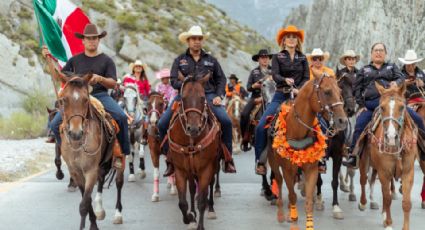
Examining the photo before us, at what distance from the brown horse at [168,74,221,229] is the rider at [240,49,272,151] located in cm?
378

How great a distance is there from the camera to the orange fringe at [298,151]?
8.58 m

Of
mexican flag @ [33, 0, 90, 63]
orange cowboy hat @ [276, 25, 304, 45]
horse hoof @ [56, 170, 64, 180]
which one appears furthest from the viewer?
horse hoof @ [56, 170, 64, 180]

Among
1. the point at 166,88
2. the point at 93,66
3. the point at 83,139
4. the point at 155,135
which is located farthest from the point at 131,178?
the point at 83,139

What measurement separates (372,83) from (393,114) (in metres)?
1.64

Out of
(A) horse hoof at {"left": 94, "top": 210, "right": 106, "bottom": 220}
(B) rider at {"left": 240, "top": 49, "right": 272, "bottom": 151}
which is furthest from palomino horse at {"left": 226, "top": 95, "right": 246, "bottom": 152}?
(A) horse hoof at {"left": 94, "top": 210, "right": 106, "bottom": 220}

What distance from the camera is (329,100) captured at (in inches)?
320

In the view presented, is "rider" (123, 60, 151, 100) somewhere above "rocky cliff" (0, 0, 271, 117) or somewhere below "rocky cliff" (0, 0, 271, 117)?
below

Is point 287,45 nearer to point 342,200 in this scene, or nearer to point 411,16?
point 342,200

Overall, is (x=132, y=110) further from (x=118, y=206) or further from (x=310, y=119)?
(x=310, y=119)

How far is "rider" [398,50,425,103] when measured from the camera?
460 inches

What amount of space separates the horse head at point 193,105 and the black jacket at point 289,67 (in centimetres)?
183

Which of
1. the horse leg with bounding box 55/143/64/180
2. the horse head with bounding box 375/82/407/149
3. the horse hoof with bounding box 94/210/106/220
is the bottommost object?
the horse hoof with bounding box 94/210/106/220

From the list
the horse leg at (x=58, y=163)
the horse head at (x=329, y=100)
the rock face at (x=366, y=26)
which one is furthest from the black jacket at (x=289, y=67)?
the rock face at (x=366, y=26)

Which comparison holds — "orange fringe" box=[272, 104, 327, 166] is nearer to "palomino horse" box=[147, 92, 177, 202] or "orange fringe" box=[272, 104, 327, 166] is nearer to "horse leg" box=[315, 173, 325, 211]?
"horse leg" box=[315, 173, 325, 211]
